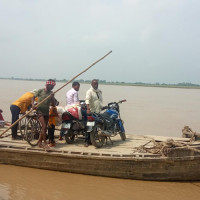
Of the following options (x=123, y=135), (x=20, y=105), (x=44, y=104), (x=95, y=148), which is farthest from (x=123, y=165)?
(x=20, y=105)

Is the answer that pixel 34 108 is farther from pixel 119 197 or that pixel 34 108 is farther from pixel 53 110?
pixel 119 197

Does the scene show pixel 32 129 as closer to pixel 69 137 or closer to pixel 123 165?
pixel 69 137

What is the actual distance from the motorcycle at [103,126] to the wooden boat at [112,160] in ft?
0.74

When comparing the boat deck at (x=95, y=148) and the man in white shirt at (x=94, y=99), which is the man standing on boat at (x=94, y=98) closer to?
the man in white shirt at (x=94, y=99)

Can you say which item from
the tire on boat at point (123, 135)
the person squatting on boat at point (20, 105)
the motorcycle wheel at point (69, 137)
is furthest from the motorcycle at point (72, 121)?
the tire on boat at point (123, 135)

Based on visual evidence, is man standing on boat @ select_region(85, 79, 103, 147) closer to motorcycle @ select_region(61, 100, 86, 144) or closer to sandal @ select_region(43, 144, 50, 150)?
motorcycle @ select_region(61, 100, 86, 144)

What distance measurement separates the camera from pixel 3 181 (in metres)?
4.95

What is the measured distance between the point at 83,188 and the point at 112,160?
714mm

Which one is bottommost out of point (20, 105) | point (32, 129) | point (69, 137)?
point (69, 137)

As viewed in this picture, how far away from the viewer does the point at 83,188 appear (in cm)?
471

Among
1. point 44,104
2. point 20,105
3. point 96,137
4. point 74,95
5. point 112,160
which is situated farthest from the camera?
point 74,95

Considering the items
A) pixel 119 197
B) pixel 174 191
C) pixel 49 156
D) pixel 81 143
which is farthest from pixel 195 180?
pixel 49 156

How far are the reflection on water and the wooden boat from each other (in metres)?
0.12

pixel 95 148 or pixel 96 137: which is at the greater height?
pixel 96 137
